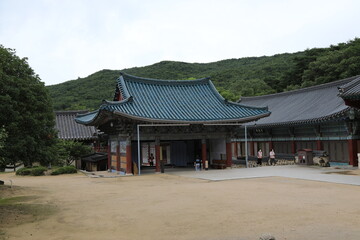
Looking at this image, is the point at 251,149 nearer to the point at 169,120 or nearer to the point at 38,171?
the point at 169,120

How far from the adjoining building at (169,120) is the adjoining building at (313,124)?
16.8 feet

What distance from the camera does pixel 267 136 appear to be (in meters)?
37.0

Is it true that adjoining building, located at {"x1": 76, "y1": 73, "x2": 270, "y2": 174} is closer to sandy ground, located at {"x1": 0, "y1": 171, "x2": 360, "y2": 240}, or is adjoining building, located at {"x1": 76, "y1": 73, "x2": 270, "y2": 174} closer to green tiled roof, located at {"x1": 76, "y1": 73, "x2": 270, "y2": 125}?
green tiled roof, located at {"x1": 76, "y1": 73, "x2": 270, "y2": 125}

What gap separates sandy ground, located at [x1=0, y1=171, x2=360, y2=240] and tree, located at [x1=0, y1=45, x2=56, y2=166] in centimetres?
304

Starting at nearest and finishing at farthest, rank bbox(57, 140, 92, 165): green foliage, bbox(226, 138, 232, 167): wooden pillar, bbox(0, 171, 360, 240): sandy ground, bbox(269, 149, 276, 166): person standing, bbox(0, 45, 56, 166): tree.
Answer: bbox(0, 171, 360, 240): sandy ground, bbox(0, 45, 56, 166): tree, bbox(226, 138, 232, 167): wooden pillar, bbox(269, 149, 276, 166): person standing, bbox(57, 140, 92, 165): green foliage

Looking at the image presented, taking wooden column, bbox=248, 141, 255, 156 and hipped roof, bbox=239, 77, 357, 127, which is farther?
wooden column, bbox=248, 141, 255, 156

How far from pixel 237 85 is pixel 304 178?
61.4 metres

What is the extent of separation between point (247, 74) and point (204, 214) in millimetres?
85677

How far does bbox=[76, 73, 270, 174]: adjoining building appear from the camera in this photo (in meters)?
25.0

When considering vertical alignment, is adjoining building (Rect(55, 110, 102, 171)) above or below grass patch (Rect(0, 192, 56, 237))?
above

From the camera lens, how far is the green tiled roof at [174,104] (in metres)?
24.7

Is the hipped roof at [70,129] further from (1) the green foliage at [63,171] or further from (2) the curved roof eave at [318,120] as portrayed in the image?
(2) the curved roof eave at [318,120]

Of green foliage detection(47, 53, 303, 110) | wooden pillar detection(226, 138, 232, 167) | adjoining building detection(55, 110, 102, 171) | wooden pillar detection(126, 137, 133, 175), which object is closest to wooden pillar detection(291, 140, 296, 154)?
wooden pillar detection(226, 138, 232, 167)

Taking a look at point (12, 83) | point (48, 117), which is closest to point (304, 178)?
point (48, 117)
